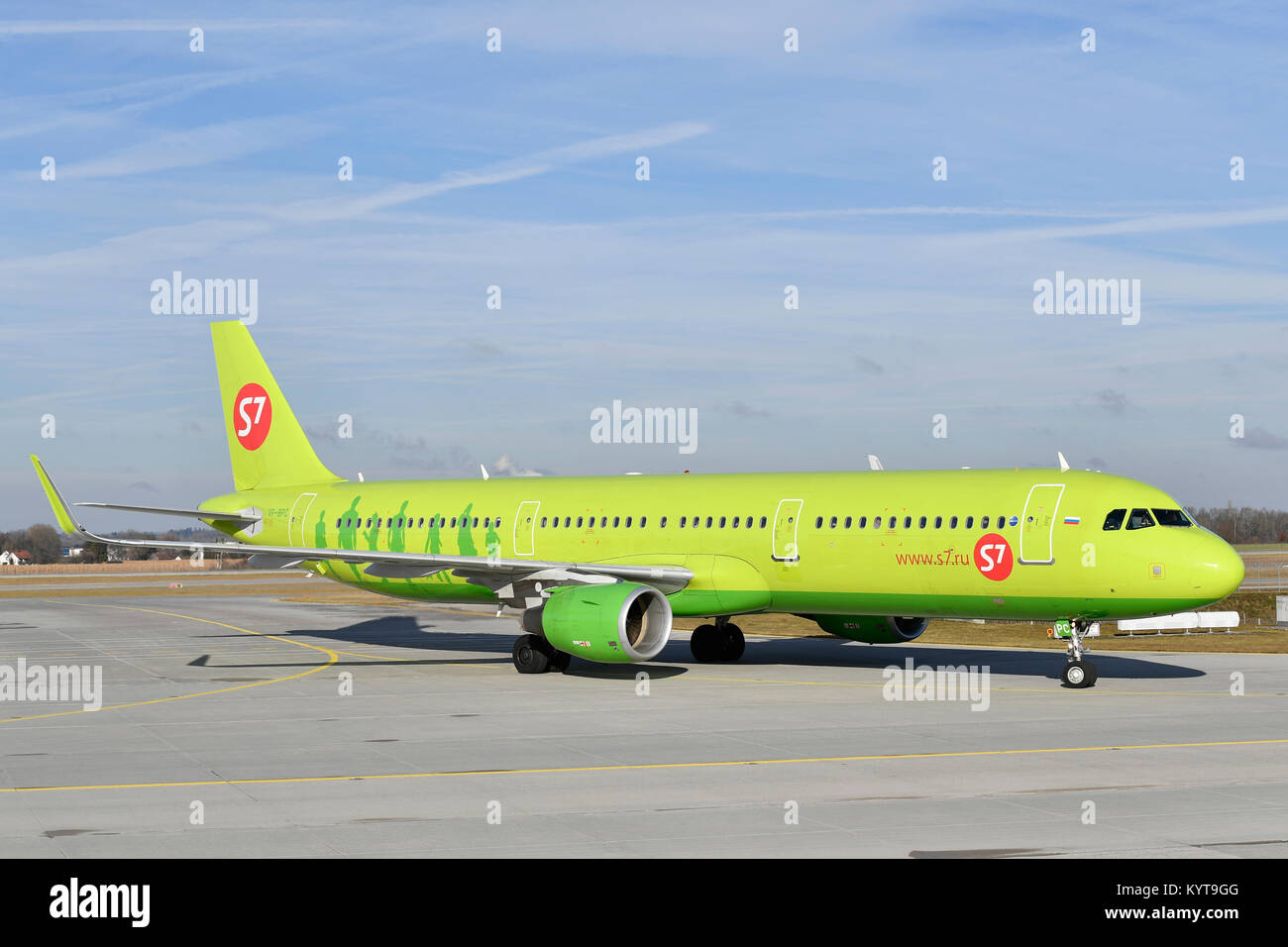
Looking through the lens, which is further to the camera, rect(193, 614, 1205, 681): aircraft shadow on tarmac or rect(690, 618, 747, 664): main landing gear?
rect(690, 618, 747, 664): main landing gear

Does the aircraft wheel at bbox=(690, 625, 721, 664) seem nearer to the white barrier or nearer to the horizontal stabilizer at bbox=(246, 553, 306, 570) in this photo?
the horizontal stabilizer at bbox=(246, 553, 306, 570)

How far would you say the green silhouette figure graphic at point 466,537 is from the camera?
36.4m

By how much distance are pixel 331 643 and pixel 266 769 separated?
23.4 metres

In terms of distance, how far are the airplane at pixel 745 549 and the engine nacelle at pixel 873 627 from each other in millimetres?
46

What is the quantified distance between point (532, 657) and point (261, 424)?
1464 centimetres

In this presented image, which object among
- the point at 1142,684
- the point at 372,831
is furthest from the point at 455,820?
the point at 1142,684

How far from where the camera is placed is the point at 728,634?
34.8 meters

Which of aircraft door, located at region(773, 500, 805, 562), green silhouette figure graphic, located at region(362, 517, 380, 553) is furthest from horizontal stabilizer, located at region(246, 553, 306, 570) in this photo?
aircraft door, located at region(773, 500, 805, 562)

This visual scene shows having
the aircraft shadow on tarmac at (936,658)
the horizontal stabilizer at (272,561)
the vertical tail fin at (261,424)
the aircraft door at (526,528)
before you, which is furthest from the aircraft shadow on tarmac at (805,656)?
the vertical tail fin at (261,424)

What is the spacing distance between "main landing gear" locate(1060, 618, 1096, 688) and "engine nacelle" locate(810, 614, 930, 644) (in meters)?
5.23

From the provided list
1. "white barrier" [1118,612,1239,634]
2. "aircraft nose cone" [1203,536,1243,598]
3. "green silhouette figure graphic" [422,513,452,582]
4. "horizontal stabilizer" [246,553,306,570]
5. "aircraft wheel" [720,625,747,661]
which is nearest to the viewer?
"aircraft nose cone" [1203,536,1243,598]

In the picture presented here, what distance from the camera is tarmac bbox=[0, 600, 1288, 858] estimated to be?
13.5 m

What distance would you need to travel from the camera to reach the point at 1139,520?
2623 cm
